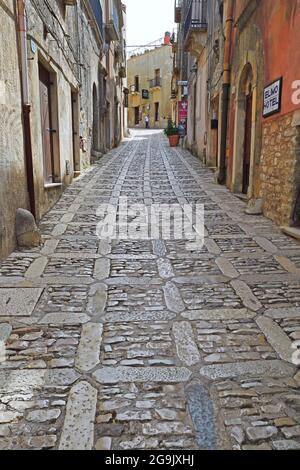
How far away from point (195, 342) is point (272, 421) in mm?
792

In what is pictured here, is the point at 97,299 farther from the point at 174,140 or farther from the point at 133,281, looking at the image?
the point at 174,140

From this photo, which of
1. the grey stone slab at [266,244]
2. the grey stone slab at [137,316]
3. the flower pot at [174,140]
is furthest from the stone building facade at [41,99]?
the flower pot at [174,140]

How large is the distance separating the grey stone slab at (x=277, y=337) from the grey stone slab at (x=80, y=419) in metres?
1.21

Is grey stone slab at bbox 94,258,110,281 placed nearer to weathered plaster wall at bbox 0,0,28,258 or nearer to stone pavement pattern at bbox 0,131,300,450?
stone pavement pattern at bbox 0,131,300,450

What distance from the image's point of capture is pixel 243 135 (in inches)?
313

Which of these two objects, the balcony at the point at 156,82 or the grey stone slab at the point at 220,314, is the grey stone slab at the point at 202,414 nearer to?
the grey stone slab at the point at 220,314

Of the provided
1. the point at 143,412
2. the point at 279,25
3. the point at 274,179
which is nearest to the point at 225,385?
the point at 143,412

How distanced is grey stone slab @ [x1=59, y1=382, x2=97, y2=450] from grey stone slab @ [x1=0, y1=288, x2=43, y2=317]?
1.09 meters

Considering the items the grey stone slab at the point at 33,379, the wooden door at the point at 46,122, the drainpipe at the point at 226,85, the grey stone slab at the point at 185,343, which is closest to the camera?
the grey stone slab at the point at 33,379

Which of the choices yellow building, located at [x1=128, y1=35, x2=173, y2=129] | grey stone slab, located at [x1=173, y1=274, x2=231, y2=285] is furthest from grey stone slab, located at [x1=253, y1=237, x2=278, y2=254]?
yellow building, located at [x1=128, y1=35, x2=173, y2=129]

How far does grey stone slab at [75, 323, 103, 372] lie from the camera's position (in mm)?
2295

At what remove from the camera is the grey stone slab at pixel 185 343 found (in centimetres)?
237

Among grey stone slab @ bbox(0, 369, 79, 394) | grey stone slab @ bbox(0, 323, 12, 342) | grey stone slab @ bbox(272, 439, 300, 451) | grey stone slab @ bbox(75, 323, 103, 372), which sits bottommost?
grey stone slab @ bbox(272, 439, 300, 451)

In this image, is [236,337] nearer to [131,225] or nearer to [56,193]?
[131,225]
